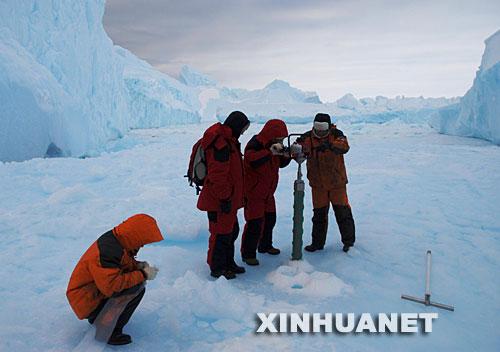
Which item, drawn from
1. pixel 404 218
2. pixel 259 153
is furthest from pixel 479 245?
pixel 259 153

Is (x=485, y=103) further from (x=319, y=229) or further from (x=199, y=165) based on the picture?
A: (x=199, y=165)

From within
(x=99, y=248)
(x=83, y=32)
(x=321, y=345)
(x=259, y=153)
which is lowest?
(x=321, y=345)

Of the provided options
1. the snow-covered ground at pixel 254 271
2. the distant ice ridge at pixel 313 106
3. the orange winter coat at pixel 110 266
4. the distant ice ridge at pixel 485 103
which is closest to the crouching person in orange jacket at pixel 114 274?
the orange winter coat at pixel 110 266

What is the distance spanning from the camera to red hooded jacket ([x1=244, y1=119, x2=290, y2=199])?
362 cm

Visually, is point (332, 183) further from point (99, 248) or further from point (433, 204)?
point (433, 204)

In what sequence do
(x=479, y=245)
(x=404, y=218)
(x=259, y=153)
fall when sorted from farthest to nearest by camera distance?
(x=404, y=218)
(x=479, y=245)
(x=259, y=153)

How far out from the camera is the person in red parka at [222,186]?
3.21 metres

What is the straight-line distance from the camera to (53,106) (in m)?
12.2

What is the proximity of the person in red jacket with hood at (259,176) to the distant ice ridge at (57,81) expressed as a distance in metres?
9.15

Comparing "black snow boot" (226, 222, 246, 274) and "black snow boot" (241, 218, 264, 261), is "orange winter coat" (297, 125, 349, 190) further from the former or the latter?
"black snow boot" (226, 222, 246, 274)

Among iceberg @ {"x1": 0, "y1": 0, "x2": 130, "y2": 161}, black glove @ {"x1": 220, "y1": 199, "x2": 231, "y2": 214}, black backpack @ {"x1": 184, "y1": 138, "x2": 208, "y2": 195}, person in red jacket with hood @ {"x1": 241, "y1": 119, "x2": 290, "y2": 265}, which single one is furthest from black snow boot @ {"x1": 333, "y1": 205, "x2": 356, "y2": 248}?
iceberg @ {"x1": 0, "y1": 0, "x2": 130, "y2": 161}

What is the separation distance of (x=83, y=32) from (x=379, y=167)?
42.3 ft

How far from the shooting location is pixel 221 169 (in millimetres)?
3207

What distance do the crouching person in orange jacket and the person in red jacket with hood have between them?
1.41 m
